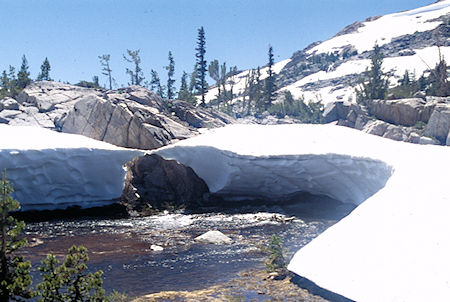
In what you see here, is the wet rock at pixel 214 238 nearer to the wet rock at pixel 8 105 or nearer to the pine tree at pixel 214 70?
the wet rock at pixel 8 105

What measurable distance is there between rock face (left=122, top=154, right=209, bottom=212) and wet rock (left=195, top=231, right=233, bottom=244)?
6.77m

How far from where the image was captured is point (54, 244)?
16156 mm

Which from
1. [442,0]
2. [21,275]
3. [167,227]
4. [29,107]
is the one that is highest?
[442,0]

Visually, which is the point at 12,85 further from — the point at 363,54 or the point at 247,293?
the point at 363,54

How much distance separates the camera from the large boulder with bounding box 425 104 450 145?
A: 36969 millimetres

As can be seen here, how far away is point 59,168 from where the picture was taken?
71.4ft

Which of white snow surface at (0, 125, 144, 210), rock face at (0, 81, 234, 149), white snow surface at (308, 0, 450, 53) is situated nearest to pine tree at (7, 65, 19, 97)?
rock face at (0, 81, 234, 149)

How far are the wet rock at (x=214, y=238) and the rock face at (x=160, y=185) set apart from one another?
6767 millimetres

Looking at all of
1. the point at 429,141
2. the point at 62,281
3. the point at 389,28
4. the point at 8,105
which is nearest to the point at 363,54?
the point at 389,28

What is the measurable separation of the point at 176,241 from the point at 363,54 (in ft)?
333

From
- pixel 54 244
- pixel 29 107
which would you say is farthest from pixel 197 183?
pixel 29 107

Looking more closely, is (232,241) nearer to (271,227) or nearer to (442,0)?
(271,227)

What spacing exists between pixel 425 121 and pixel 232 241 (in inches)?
1302

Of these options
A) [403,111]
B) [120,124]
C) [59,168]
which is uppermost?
[403,111]
